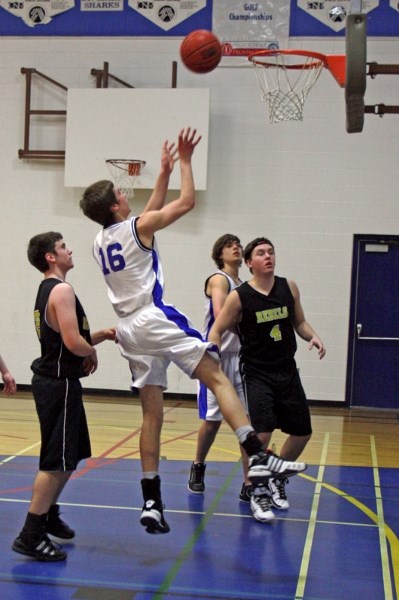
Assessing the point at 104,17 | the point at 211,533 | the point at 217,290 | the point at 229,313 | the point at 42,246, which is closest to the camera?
the point at 42,246

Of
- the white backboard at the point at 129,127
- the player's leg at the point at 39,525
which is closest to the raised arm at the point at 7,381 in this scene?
the player's leg at the point at 39,525

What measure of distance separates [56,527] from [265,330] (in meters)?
1.92

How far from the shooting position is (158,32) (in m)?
12.1

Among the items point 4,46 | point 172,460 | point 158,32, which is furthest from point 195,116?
point 172,460

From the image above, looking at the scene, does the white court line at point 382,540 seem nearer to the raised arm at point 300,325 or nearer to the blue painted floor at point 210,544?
the blue painted floor at point 210,544

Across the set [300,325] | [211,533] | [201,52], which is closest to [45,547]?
[211,533]

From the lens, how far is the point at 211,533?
4855 mm

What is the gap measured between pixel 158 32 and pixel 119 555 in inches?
376

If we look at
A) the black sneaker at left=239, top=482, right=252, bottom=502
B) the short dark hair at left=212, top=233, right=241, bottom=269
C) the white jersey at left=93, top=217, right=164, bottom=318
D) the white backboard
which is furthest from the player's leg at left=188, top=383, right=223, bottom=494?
the white backboard

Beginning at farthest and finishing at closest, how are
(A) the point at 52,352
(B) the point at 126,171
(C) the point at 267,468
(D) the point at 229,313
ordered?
(B) the point at 126,171 → (D) the point at 229,313 → (A) the point at 52,352 → (C) the point at 267,468

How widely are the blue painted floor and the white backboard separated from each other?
5962 mm

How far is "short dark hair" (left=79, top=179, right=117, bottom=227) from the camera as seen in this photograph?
4496 mm

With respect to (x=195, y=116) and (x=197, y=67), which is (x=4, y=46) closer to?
(x=195, y=116)

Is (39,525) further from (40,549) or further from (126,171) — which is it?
(126,171)
